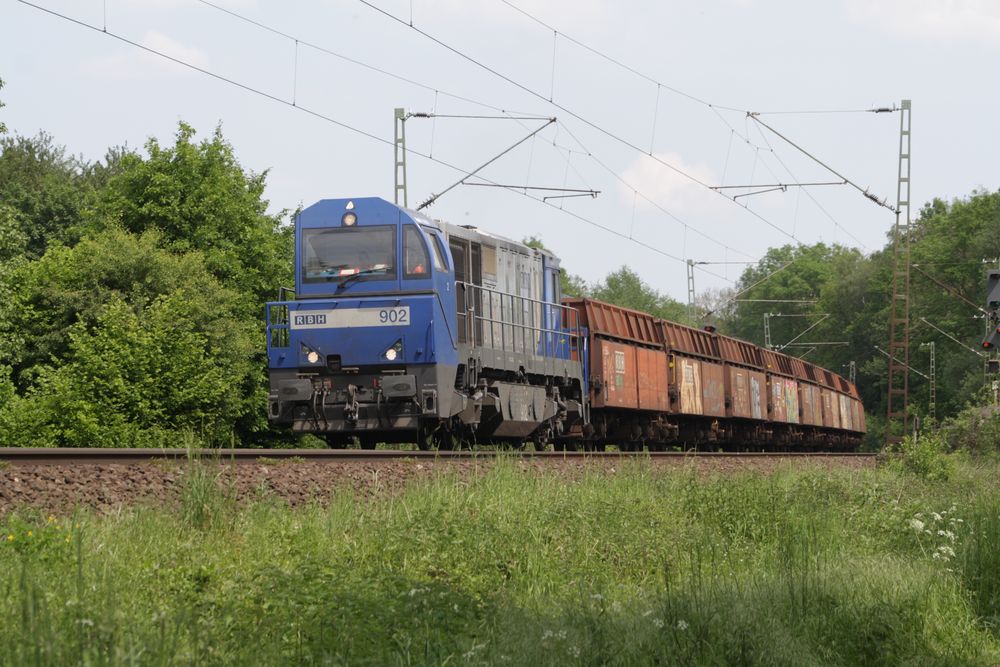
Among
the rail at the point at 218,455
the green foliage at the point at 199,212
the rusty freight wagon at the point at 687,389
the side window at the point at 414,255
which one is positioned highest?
the green foliage at the point at 199,212

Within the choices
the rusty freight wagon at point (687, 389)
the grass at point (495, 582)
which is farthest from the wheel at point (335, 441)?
the rusty freight wagon at point (687, 389)

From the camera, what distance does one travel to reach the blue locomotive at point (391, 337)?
16188 millimetres

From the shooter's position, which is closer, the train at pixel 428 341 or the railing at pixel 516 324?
the train at pixel 428 341

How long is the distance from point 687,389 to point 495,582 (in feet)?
67.0

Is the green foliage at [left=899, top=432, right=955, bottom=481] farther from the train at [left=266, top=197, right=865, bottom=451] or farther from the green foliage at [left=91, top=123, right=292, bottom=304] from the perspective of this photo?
the green foliage at [left=91, top=123, right=292, bottom=304]

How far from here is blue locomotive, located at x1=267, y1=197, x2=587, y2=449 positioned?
1619 cm

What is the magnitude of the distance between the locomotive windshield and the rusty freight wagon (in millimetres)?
6723

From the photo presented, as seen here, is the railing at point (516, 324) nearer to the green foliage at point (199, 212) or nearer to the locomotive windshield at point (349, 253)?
the locomotive windshield at point (349, 253)

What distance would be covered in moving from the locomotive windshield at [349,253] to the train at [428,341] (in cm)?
1

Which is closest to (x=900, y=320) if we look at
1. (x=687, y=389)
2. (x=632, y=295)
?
(x=687, y=389)

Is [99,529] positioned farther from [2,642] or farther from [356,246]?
[356,246]

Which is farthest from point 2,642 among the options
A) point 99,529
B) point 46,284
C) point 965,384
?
point 965,384

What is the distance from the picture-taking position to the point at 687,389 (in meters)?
Answer: 28.4

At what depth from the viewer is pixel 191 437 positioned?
1088cm
